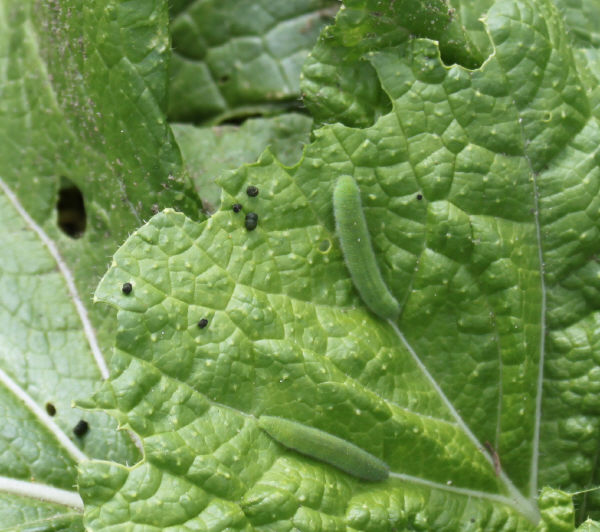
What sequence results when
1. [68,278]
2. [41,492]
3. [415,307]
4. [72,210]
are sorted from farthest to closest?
[72,210] < [68,278] < [41,492] < [415,307]

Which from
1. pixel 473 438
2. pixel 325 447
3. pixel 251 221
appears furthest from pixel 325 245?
pixel 473 438

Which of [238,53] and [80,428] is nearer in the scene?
[80,428]

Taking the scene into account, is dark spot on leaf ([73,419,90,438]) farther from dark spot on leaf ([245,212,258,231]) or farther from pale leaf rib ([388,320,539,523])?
pale leaf rib ([388,320,539,523])

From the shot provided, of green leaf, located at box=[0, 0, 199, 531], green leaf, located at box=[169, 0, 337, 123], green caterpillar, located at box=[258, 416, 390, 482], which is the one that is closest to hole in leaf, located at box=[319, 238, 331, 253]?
green leaf, located at box=[0, 0, 199, 531]

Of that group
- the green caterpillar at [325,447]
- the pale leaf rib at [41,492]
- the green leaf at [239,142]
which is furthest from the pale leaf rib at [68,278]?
the green caterpillar at [325,447]

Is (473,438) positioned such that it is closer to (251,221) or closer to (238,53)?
(251,221)

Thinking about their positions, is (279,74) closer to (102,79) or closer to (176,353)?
(102,79)
